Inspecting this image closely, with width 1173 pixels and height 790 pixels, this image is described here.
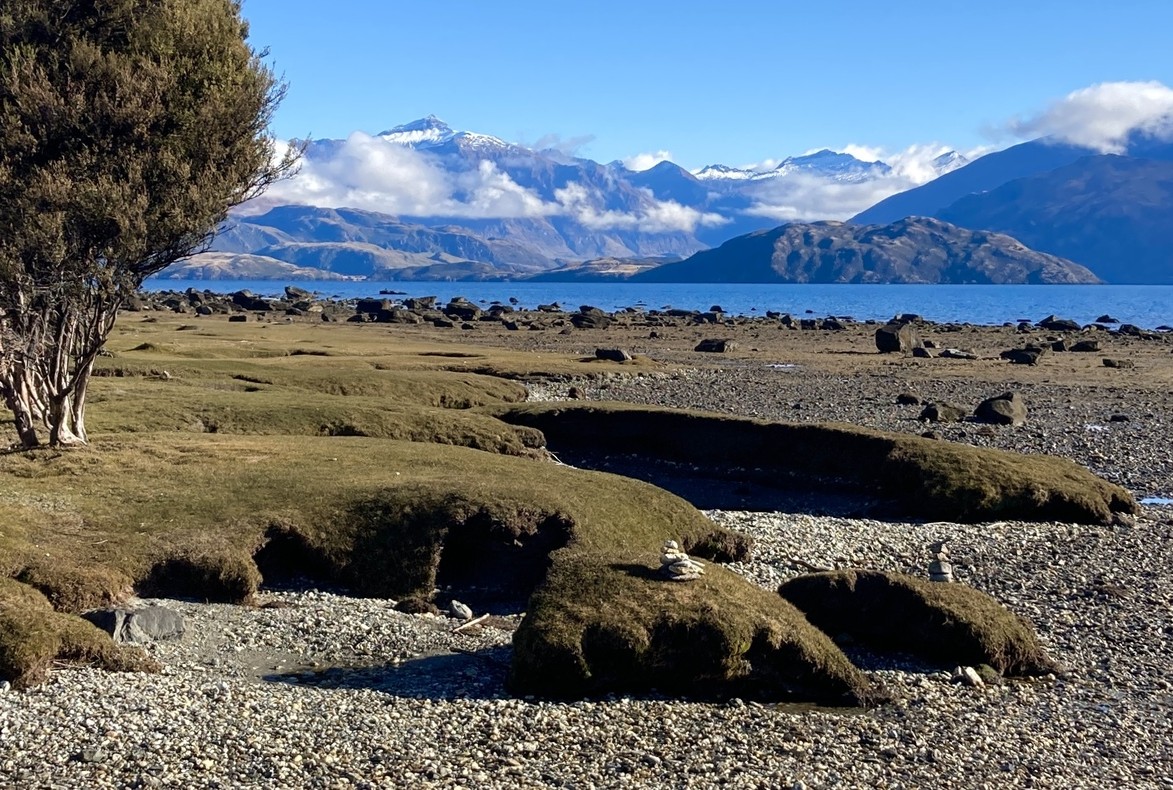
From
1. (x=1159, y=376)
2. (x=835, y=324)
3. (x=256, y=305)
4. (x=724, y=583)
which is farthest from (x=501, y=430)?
(x=256, y=305)

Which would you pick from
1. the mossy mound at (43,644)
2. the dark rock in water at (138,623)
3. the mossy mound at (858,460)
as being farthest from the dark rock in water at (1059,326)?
the mossy mound at (43,644)

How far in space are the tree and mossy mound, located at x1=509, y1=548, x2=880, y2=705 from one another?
14268mm

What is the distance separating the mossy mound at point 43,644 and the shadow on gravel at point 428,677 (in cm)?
221

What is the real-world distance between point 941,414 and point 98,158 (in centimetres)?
3613

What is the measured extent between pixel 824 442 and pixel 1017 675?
747 inches

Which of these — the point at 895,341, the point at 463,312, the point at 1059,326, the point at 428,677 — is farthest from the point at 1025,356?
the point at 463,312

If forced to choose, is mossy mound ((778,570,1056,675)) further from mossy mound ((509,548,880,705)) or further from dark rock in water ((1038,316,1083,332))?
dark rock in water ((1038,316,1083,332))

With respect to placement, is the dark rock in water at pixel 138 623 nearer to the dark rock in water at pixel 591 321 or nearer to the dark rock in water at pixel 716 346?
the dark rock in water at pixel 716 346

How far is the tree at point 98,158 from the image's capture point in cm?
2375

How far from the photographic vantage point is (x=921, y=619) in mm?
18281

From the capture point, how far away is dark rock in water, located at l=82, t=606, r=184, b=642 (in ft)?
56.2

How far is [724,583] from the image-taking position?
17906 millimetres

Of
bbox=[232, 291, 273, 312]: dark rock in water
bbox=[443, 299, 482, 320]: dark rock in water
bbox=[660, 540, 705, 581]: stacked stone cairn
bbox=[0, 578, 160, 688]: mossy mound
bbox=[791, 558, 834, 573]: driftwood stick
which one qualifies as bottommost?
bbox=[791, 558, 834, 573]: driftwood stick

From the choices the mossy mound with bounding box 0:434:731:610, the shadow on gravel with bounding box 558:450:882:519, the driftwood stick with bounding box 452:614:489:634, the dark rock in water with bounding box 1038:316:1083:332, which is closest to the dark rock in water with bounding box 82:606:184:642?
the mossy mound with bounding box 0:434:731:610
